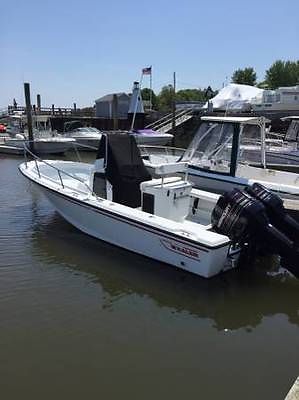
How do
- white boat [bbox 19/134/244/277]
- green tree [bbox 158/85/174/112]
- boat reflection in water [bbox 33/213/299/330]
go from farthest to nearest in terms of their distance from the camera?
green tree [bbox 158/85/174/112] < white boat [bbox 19/134/244/277] < boat reflection in water [bbox 33/213/299/330]

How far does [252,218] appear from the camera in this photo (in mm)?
5980

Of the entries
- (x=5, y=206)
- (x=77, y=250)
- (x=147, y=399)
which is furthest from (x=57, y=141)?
(x=147, y=399)

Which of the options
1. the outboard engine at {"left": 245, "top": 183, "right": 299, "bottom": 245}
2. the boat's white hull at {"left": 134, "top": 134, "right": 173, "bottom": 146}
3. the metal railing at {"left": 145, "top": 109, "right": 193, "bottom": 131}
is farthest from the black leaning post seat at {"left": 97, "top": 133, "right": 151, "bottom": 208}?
the metal railing at {"left": 145, "top": 109, "right": 193, "bottom": 131}

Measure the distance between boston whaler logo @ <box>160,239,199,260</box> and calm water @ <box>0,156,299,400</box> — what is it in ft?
1.32

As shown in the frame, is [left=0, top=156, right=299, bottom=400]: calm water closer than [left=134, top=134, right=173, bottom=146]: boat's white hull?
Yes

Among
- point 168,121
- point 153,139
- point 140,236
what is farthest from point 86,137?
point 140,236

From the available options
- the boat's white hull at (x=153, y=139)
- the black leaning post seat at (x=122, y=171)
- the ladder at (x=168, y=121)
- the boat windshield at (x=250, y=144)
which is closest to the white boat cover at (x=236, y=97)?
the ladder at (x=168, y=121)

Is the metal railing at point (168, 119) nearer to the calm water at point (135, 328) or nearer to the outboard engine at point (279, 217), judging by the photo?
the calm water at point (135, 328)

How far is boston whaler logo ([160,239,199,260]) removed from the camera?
20.2ft

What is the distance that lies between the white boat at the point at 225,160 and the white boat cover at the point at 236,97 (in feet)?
88.9

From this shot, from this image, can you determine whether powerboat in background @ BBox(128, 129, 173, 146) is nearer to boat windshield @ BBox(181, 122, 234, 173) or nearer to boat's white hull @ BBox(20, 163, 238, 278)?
boat windshield @ BBox(181, 122, 234, 173)

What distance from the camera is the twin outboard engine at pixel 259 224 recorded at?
594cm

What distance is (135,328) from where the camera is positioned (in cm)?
518

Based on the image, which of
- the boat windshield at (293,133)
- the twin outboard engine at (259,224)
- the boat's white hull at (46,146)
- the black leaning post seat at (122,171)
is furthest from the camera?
the boat's white hull at (46,146)
